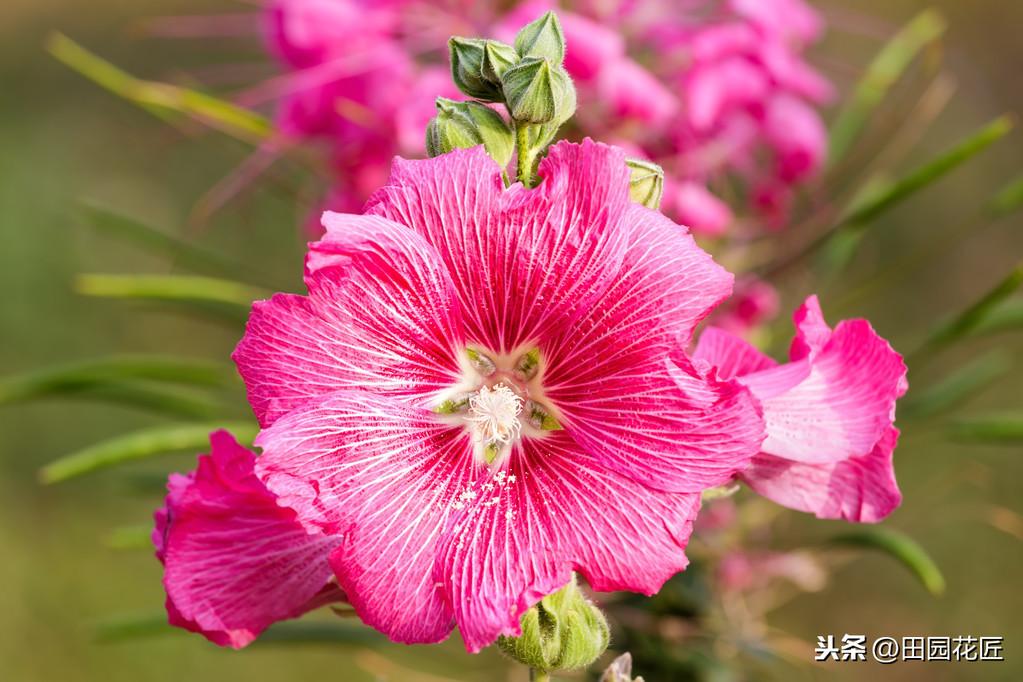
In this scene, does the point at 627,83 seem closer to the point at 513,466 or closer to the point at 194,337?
the point at 513,466

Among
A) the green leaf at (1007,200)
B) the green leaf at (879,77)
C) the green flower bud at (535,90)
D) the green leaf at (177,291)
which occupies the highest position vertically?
the green leaf at (879,77)

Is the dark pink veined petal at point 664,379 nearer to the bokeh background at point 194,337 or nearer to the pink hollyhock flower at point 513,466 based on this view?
the pink hollyhock flower at point 513,466

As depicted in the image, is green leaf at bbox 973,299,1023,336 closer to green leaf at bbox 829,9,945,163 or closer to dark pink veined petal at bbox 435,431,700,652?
green leaf at bbox 829,9,945,163

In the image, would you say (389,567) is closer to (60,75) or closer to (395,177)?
(395,177)

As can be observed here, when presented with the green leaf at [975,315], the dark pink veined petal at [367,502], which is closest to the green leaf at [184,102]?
the dark pink veined petal at [367,502]

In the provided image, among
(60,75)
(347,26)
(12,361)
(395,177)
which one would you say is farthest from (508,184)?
(60,75)
